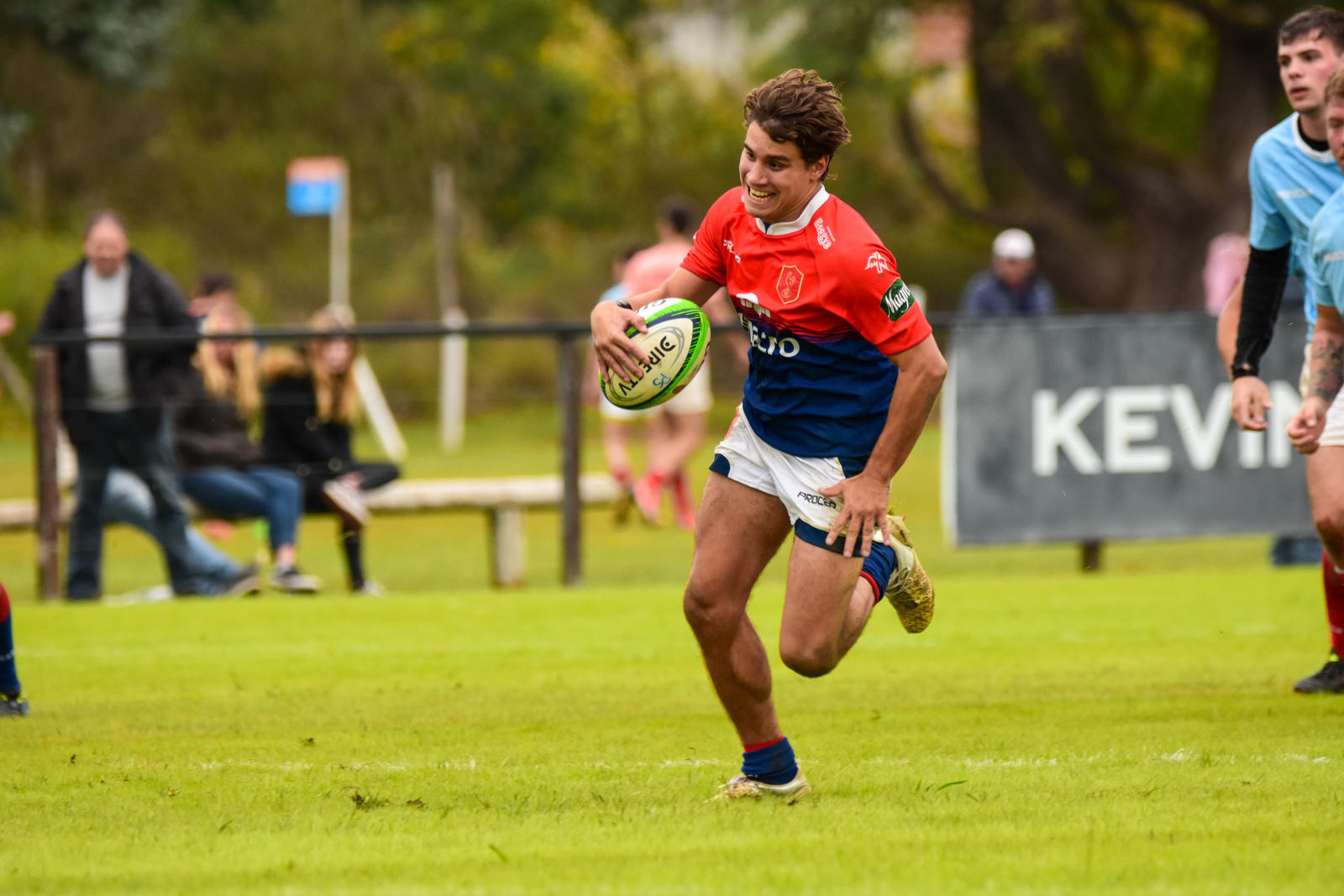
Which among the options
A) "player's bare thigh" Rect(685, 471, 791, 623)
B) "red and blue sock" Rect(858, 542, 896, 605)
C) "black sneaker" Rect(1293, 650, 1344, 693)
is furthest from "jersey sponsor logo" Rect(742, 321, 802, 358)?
"black sneaker" Rect(1293, 650, 1344, 693)

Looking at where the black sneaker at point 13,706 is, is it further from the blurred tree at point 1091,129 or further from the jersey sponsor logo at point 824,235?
the blurred tree at point 1091,129

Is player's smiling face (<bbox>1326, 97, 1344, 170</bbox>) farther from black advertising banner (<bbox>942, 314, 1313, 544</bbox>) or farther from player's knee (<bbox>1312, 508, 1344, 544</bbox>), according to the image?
black advertising banner (<bbox>942, 314, 1313, 544</bbox>)

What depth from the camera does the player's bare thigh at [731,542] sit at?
16.9 feet

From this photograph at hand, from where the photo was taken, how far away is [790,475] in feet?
17.0

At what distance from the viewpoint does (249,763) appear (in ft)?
19.5

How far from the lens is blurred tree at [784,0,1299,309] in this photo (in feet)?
92.1

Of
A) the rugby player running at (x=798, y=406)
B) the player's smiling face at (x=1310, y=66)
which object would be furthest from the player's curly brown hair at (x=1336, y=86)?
the rugby player running at (x=798, y=406)

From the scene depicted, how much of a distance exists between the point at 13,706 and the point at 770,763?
337cm

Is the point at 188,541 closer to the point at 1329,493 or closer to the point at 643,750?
the point at 643,750

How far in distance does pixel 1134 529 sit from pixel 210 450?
6223 mm

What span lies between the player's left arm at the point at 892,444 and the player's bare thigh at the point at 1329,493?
1.90 m

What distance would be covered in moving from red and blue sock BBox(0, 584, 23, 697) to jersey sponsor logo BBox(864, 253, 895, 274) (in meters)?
3.47

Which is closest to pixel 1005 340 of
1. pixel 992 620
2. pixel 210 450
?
pixel 992 620

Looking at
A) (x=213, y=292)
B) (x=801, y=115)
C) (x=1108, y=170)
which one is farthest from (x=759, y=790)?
(x=1108, y=170)
